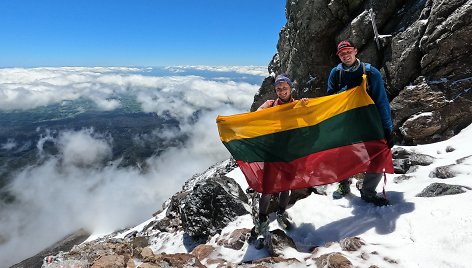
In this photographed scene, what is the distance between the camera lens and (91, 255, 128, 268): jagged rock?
718cm

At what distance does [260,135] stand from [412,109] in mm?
9223

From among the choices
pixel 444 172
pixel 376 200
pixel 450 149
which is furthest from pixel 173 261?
pixel 450 149

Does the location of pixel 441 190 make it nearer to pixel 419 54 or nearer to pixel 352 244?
pixel 352 244

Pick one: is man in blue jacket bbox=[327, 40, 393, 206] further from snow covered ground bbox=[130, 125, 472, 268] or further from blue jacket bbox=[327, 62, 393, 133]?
snow covered ground bbox=[130, 125, 472, 268]

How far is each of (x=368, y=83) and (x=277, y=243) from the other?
17.5ft

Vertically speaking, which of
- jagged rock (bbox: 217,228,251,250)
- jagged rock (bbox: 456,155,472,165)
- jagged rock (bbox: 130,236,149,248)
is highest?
jagged rock (bbox: 456,155,472,165)

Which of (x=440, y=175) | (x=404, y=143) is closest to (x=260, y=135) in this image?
(x=440, y=175)

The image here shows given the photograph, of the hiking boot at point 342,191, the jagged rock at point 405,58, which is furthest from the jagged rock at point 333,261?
the jagged rock at point 405,58

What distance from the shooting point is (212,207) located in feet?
41.0

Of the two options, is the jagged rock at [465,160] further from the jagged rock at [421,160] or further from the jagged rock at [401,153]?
the jagged rock at [401,153]

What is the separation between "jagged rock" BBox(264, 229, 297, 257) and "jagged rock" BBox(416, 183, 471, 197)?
4.09 metres

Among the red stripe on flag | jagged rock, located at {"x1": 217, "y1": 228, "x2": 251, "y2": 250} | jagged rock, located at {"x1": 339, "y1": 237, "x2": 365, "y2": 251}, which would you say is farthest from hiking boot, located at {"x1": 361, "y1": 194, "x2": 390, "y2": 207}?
jagged rock, located at {"x1": 217, "y1": 228, "x2": 251, "y2": 250}

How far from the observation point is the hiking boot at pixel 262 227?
7.99m

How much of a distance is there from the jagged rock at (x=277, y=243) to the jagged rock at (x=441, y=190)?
4092mm
